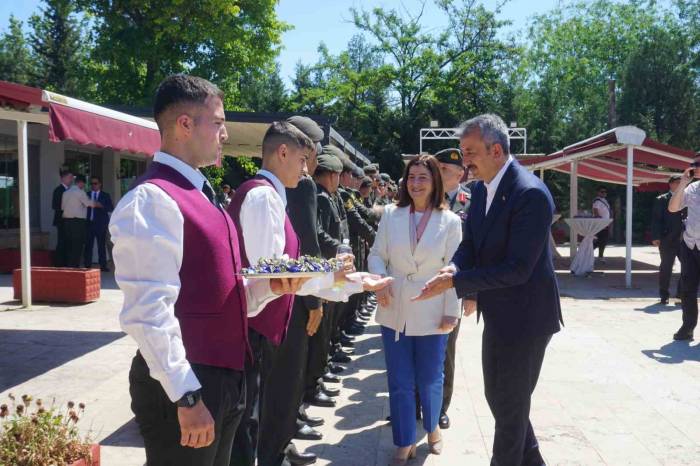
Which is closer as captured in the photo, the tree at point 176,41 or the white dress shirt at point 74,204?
the white dress shirt at point 74,204

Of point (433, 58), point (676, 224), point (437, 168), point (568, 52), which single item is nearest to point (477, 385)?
point (437, 168)

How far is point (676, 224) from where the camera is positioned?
423 inches

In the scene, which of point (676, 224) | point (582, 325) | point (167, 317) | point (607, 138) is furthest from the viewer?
point (607, 138)

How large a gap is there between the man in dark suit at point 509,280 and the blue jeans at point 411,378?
2.78ft

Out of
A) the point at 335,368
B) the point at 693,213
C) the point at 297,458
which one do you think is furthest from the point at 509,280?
the point at 693,213

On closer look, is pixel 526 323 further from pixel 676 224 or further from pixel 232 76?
pixel 232 76

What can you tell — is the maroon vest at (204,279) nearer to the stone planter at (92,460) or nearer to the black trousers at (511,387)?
the stone planter at (92,460)

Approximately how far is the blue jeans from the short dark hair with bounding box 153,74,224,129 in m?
2.48

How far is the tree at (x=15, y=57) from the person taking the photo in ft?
162

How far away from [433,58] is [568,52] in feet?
52.5

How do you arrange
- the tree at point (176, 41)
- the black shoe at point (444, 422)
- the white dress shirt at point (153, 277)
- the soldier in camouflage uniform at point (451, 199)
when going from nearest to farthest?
the white dress shirt at point (153, 277) < the black shoe at point (444, 422) < the soldier in camouflage uniform at point (451, 199) < the tree at point (176, 41)

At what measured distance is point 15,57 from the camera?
5394 centimetres

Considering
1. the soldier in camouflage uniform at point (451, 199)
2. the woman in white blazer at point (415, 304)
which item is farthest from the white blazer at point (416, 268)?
the soldier in camouflage uniform at point (451, 199)

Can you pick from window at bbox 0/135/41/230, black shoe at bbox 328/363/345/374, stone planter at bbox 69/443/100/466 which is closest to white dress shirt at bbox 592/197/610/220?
black shoe at bbox 328/363/345/374
